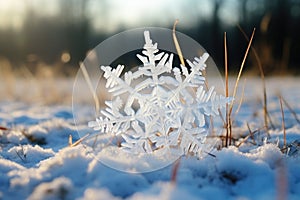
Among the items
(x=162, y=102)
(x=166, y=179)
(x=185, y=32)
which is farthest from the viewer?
(x=185, y=32)

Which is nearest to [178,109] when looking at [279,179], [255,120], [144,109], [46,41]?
[144,109]

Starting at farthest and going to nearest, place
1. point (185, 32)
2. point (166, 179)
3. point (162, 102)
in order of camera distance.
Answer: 1. point (185, 32)
2. point (162, 102)
3. point (166, 179)

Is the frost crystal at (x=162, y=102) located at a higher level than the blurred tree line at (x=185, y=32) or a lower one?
higher

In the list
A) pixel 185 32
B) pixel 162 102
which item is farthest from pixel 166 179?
pixel 185 32

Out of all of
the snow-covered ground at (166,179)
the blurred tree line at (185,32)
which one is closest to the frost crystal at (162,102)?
the snow-covered ground at (166,179)

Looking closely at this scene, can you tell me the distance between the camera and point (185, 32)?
2081 centimetres

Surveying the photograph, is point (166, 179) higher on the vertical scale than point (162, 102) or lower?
lower

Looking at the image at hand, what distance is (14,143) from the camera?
87.7 inches

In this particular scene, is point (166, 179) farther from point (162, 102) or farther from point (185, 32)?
point (185, 32)

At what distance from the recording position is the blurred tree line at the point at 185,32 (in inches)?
674

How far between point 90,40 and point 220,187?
22288mm

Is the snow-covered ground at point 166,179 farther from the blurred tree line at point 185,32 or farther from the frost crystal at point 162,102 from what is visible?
the blurred tree line at point 185,32

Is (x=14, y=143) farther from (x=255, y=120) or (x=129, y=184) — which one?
(x=255, y=120)

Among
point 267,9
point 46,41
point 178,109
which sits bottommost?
point 46,41
